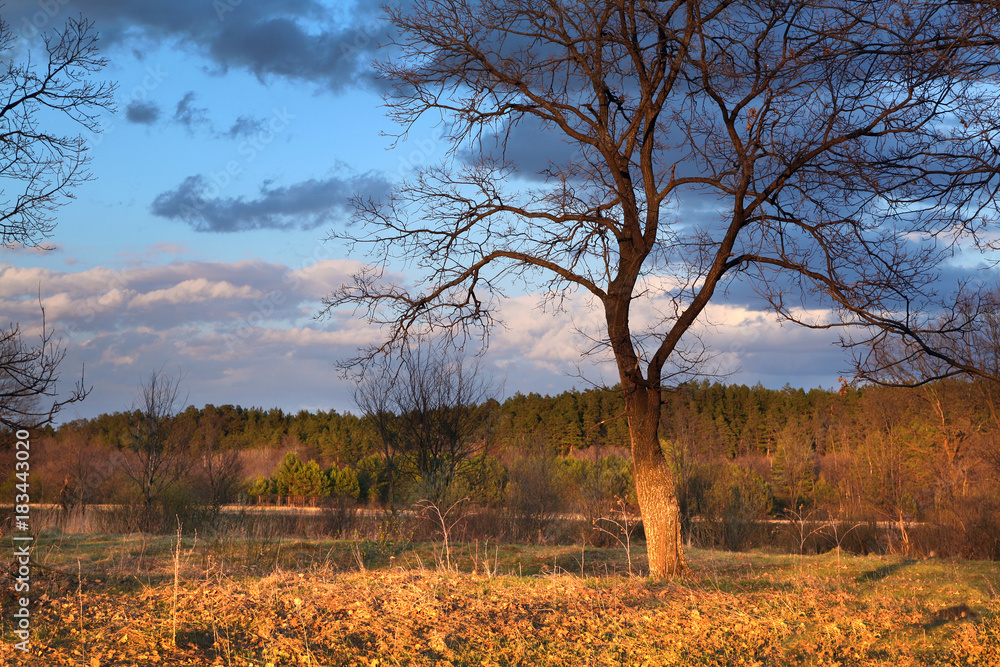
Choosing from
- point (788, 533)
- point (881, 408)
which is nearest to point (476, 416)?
point (788, 533)

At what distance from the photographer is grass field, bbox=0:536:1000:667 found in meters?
4.31

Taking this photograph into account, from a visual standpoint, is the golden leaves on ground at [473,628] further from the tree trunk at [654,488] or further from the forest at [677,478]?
the forest at [677,478]

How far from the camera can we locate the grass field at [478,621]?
431cm

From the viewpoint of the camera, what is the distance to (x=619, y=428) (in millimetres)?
40938

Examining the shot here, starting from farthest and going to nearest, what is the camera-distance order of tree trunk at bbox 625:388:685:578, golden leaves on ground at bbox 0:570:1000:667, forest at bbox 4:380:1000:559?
forest at bbox 4:380:1000:559 → tree trunk at bbox 625:388:685:578 → golden leaves on ground at bbox 0:570:1000:667

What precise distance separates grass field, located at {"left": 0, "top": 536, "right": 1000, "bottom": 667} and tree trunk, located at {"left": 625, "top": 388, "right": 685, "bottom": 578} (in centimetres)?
103

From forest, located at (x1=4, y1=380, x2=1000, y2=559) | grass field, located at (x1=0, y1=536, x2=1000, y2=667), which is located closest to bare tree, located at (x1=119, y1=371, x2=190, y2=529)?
forest, located at (x1=4, y1=380, x2=1000, y2=559)

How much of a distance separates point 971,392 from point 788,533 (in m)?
7.08

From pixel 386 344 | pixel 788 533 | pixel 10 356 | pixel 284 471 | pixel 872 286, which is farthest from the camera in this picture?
pixel 284 471

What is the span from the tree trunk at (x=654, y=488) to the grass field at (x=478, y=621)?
103 cm

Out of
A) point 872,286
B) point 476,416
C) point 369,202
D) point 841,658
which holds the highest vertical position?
point 369,202

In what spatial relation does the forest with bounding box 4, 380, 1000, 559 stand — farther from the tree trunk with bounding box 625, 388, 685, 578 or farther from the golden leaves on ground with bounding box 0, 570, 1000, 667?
the golden leaves on ground with bounding box 0, 570, 1000, 667

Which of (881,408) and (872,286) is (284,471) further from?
(872,286)

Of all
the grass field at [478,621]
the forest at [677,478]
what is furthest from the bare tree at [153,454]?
the grass field at [478,621]
